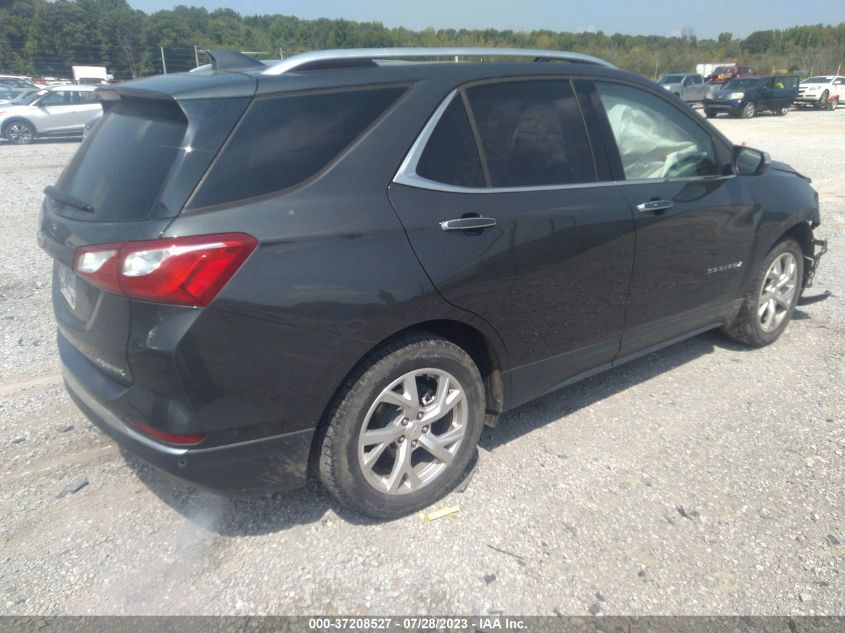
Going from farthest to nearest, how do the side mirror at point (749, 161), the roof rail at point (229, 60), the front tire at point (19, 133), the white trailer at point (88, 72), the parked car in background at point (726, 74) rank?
the parked car in background at point (726, 74)
the white trailer at point (88, 72)
the front tire at point (19, 133)
the side mirror at point (749, 161)
the roof rail at point (229, 60)

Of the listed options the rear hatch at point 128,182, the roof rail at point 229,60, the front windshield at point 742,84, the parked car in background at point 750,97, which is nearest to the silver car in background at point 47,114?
the roof rail at point 229,60

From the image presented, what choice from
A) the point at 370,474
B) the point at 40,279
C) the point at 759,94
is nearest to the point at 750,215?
the point at 370,474

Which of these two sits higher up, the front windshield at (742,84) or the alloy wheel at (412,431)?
the alloy wheel at (412,431)

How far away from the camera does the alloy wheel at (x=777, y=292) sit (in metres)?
4.66

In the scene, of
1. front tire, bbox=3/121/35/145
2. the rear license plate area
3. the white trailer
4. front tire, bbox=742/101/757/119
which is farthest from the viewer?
front tire, bbox=742/101/757/119

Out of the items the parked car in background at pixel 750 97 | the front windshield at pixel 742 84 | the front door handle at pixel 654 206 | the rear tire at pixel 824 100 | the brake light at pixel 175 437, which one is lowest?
the rear tire at pixel 824 100

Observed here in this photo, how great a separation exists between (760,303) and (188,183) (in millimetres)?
3891

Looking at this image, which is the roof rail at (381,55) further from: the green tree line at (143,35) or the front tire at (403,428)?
the green tree line at (143,35)

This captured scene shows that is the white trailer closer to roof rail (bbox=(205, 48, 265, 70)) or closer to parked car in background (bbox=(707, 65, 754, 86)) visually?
roof rail (bbox=(205, 48, 265, 70))

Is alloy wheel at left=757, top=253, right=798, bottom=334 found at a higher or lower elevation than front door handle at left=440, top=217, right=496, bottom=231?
lower

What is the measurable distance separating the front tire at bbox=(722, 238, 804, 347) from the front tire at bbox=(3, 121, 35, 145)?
20687 millimetres

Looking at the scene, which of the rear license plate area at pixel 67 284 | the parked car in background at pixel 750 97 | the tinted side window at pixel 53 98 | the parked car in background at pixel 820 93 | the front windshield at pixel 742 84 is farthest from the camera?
the parked car in background at pixel 820 93

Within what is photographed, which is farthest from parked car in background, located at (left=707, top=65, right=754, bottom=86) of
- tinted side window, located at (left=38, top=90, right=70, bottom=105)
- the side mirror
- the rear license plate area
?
the rear license plate area

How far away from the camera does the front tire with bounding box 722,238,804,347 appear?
455 cm
